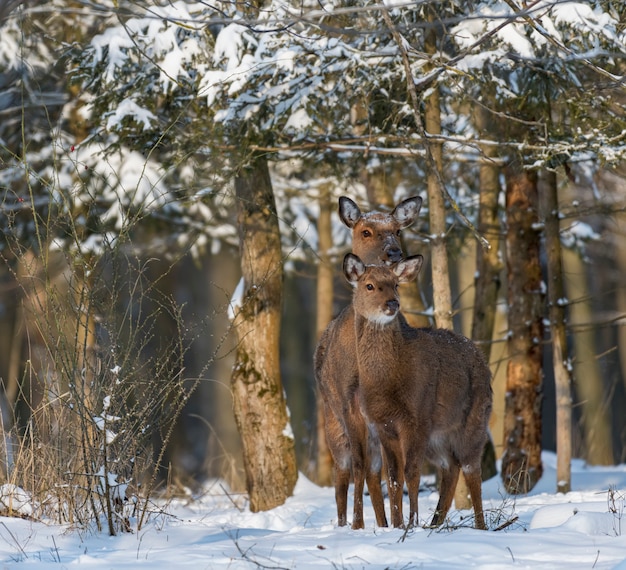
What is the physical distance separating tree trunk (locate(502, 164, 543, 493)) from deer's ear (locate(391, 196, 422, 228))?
3496 millimetres

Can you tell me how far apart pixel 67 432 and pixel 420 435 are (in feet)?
9.05

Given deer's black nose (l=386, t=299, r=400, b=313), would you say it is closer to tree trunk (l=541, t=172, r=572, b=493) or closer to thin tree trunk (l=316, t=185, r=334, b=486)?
tree trunk (l=541, t=172, r=572, b=493)

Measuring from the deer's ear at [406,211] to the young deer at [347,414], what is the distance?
36cm

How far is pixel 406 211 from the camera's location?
32.7ft

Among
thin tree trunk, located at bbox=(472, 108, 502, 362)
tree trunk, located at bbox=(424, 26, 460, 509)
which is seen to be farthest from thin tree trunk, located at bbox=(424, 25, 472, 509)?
thin tree trunk, located at bbox=(472, 108, 502, 362)

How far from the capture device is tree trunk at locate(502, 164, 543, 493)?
513 inches

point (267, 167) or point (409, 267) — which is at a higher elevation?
point (267, 167)

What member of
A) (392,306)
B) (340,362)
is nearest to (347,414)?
(340,362)

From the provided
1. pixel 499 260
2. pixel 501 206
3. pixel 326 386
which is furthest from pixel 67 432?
pixel 501 206

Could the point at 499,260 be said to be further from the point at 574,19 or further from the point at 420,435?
the point at 420,435

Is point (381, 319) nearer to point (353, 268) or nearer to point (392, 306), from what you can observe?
point (392, 306)

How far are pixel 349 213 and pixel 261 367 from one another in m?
2.63

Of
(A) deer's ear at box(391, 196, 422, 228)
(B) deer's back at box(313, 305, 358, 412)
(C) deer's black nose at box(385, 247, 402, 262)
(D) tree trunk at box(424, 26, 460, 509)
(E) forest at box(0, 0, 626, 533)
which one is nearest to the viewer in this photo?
(E) forest at box(0, 0, 626, 533)

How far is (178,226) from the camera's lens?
17.0 metres
